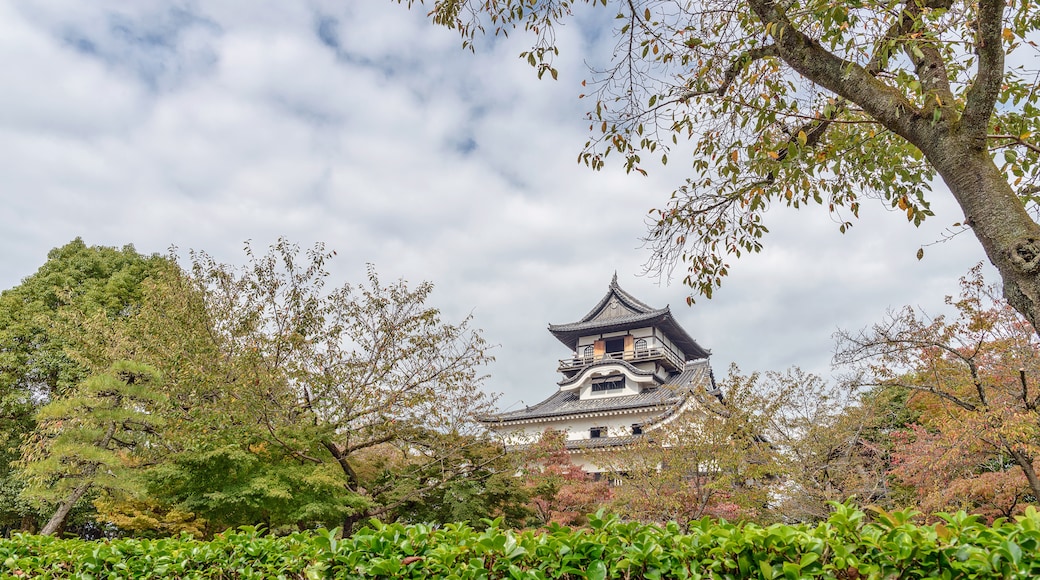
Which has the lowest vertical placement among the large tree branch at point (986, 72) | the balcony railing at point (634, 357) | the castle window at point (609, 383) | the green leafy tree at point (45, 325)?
the large tree branch at point (986, 72)

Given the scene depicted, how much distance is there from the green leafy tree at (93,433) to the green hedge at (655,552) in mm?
8288

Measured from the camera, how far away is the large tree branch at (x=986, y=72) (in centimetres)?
263

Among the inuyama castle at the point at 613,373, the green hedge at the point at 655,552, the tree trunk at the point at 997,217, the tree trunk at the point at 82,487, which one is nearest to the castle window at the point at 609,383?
the inuyama castle at the point at 613,373

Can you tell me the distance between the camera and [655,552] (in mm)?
1805

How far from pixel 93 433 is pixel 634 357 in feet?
65.6

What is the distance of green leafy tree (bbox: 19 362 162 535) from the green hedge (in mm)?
8288

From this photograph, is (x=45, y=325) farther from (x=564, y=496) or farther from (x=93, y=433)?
(x=564, y=496)

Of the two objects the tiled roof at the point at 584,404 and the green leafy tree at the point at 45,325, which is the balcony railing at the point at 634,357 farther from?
the green leafy tree at the point at 45,325

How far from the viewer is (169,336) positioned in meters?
9.51

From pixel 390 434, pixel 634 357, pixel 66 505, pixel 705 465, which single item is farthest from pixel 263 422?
pixel 634 357

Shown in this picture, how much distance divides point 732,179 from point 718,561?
3.26 m

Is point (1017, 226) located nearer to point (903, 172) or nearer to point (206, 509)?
point (903, 172)

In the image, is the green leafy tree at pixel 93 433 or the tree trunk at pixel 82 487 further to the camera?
the tree trunk at pixel 82 487

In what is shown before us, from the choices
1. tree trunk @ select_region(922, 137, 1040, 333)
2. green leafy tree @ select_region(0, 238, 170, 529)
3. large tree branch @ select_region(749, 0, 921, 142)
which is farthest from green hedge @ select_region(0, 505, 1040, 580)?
green leafy tree @ select_region(0, 238, 170, 529)
